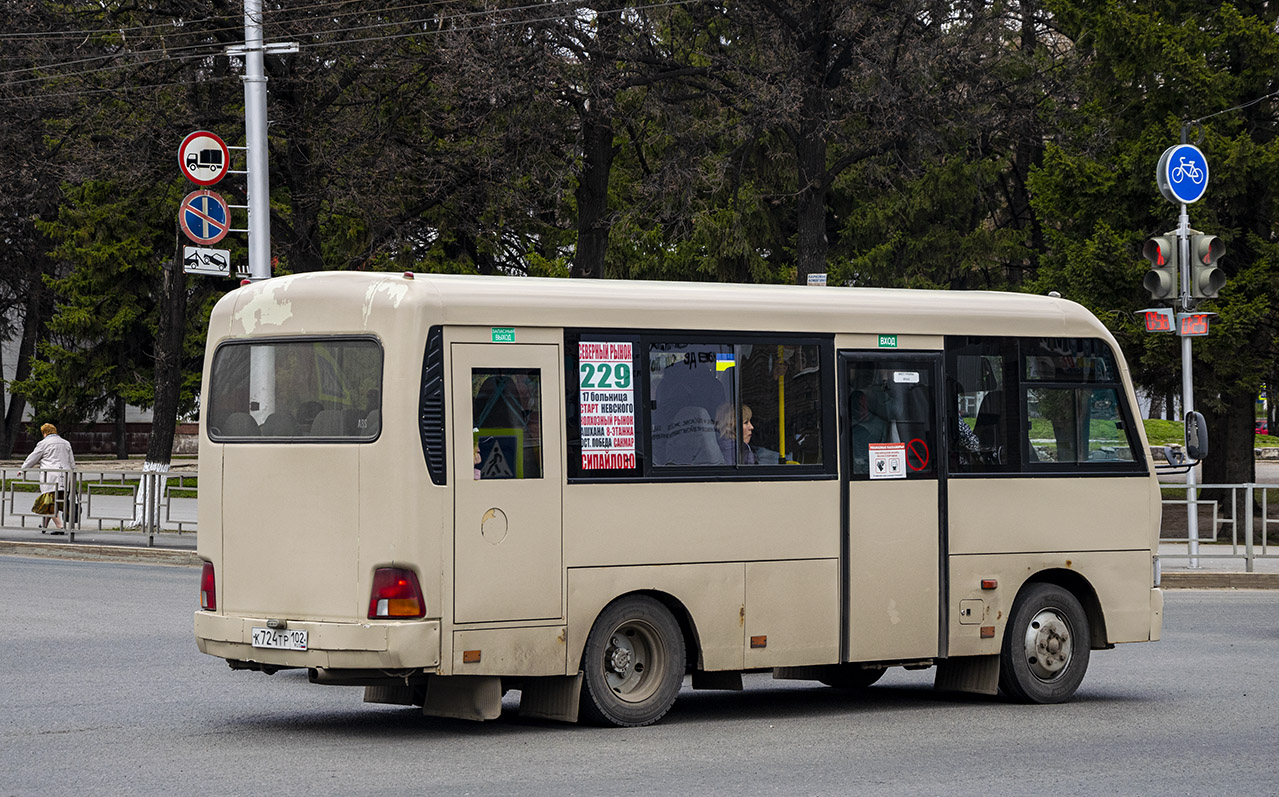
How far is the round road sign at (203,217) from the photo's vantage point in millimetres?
21422

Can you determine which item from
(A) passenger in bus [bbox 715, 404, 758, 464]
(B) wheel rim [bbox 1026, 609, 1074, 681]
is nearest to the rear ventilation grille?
(A) passenger in bus [bbox 715, 404, 758, 464]

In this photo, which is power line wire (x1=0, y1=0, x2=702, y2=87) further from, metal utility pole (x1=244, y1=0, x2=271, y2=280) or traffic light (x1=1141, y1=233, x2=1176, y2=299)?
traffic light (x1=1141, y1=233, x2=1176, y2=299)

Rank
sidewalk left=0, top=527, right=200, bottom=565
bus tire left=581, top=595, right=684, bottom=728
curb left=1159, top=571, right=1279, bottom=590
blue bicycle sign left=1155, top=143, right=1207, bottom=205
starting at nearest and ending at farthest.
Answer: bus tire left=581, top=595, right=684, bottom=728 → curb left=1159, top=571, right=1279, bottom=590 → blue bicycle sign left=1155, top=143, right=1207, bottom=205 → sidewalk left=0, top=527, right=200, bottom=565

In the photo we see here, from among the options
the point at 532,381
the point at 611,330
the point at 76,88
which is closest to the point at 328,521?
the point at 532,381

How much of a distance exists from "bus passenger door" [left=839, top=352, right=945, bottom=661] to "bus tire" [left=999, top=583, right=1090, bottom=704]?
2.05 ft

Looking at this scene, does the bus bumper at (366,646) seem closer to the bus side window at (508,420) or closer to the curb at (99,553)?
the bus side window at (508,420)

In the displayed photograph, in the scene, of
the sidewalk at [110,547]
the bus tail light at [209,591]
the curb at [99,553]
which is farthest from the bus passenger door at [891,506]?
the sidewalk at [110,547]

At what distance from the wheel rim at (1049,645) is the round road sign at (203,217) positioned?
526 inches

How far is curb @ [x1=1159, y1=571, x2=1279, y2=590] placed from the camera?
783 inches

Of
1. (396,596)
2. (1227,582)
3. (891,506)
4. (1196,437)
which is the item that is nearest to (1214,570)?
(1227,582)

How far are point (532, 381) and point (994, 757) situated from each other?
3247mm

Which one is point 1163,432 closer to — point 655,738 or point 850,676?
point 850,676

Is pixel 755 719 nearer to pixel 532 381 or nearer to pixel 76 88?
pixel 532 381

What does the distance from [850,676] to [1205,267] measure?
10.5 m
